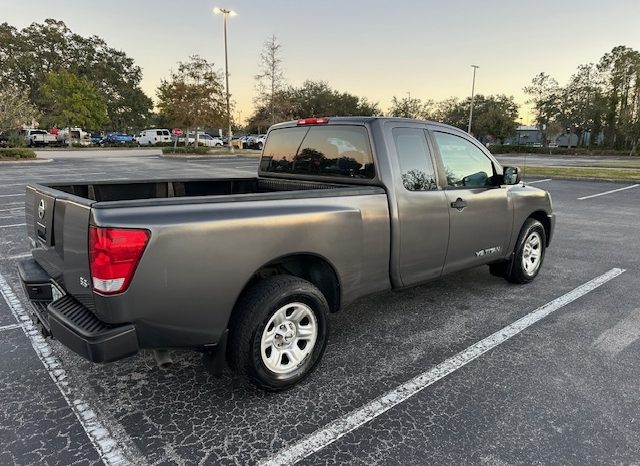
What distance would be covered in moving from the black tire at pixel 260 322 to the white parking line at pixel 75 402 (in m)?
0.76

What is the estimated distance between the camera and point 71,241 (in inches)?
95.7

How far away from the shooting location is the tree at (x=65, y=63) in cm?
5319

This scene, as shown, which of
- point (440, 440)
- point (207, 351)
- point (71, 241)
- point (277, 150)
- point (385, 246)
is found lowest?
point (440, 440)

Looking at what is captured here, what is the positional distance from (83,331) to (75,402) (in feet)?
2.54

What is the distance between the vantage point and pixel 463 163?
4.18 meters

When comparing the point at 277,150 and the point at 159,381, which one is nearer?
the point at 159,381

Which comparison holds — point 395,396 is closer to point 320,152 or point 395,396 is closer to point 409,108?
point 320,152

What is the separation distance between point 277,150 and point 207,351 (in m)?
2.30

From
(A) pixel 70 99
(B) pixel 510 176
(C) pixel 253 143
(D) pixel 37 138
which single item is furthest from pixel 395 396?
(D) pixel 37 138

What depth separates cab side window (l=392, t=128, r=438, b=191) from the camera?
3.58 metres

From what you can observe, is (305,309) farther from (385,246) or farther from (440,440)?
(440,440)

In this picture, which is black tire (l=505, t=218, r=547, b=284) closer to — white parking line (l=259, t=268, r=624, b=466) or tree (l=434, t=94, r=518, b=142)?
white parking line (l=259, t=268, r=624, b=466)

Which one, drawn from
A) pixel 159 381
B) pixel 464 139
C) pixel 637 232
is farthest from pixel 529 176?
pixel 159 381

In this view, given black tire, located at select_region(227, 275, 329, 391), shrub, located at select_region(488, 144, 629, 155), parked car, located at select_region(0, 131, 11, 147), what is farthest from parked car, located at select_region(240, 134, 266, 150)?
black tire, located at select_region(227, 275, 329, 391)
